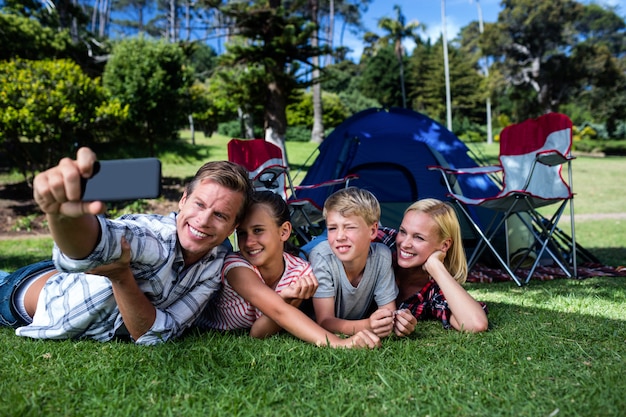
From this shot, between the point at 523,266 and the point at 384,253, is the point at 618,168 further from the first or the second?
the point at 384,253

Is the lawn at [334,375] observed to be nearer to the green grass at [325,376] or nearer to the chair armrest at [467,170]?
the green grass at [325,376]

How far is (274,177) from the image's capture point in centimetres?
430

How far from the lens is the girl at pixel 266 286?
1891 millimetres

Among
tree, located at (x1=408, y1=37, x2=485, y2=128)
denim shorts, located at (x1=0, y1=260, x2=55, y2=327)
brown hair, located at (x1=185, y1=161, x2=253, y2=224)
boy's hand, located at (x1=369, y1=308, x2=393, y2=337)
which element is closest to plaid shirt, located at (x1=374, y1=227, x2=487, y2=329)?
boy's hand, located at (x1=369, y1=308, x2=393, y2=337)

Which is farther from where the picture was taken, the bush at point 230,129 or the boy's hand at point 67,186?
the bush at point 230,129

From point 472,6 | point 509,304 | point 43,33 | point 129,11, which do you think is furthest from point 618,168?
point 129,11

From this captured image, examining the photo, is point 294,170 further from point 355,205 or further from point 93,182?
point 93,182

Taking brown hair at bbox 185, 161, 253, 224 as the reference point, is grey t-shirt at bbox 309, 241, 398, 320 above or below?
below

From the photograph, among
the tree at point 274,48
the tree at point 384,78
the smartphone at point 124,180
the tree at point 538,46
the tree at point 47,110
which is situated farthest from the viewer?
the tree at point 384,78

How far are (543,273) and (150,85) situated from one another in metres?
9.07

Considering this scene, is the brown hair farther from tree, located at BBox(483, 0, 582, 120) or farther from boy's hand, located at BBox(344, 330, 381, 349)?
tree, located at BBox(483, 0, 582, 120)

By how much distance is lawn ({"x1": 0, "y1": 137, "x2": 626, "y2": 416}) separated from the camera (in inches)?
53.6

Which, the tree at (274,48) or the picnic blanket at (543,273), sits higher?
the tree at (274,48)

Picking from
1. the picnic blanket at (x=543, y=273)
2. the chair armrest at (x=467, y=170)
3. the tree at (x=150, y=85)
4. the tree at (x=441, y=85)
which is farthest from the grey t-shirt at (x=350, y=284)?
the tree at (x=441, y=85)
